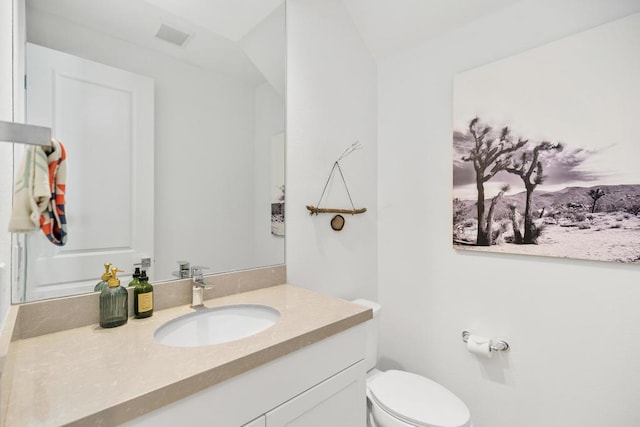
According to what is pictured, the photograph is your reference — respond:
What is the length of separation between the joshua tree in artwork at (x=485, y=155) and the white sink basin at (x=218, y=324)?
1112mm

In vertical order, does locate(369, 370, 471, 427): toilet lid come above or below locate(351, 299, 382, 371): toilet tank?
below

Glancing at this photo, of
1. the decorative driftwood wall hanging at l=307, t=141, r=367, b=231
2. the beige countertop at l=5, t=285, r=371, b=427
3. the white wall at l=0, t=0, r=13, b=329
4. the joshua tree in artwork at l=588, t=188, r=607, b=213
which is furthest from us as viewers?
the decorative driftwood wall hanging at l=307, t=141, r=367, b=231

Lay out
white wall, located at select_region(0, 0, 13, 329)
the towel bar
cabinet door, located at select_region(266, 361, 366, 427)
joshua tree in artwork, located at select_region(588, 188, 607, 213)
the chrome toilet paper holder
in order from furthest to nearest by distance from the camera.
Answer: the chrome toilet paper holder, joshua tree in artwork, located at select_region(588, 188, 607, 213), cabinet door, located at select_region(266, 361, 366, 427), white wall, located at select_region(0, 0, 13, 329), the towel bar

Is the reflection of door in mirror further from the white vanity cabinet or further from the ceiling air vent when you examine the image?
the white vanity cabinet

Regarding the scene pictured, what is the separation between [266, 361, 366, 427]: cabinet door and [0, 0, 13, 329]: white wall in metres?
0.72

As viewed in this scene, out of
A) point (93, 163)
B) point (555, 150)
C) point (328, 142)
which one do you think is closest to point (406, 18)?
point (328, 142)

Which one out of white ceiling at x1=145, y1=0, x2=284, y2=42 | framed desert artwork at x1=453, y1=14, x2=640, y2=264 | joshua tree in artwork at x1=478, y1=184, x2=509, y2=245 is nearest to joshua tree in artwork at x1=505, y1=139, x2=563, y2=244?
framed desert artwork at x1=453, y1=14, x2=640, y2=264

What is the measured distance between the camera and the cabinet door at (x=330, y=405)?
84 centimetres

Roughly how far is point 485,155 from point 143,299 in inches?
63.2

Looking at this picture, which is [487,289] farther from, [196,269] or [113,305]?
[113,305]

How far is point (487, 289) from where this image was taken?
5.00 feet

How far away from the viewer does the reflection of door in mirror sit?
0.91 metres

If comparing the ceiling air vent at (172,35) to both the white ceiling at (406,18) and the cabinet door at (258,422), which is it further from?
the cabinet door at (258,422)

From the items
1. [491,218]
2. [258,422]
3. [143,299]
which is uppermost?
[491,218]
